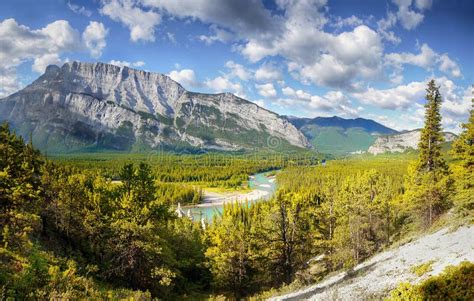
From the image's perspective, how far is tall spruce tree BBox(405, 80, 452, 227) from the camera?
40.4 meters

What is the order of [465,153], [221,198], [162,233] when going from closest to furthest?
[162,233] → [465,153] → [221,198]

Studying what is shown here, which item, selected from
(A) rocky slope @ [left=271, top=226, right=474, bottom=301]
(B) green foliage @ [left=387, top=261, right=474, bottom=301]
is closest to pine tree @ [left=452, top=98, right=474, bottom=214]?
(A) rocky slope @ [left=271, top=226, right=474, bottom=301]

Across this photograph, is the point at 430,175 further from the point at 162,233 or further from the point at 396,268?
the point at 162,233

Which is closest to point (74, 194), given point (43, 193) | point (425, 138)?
point (43, 193)

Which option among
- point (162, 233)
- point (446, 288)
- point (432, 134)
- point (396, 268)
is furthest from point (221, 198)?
point (446, 288)

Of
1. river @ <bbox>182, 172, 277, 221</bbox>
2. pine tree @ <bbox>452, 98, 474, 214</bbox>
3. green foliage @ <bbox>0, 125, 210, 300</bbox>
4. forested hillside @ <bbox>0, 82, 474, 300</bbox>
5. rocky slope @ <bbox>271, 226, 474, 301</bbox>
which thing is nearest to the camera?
green foliage @ <bbox>0, 125, 210, 300</bbox>

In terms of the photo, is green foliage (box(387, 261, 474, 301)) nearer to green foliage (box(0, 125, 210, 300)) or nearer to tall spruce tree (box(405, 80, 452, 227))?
green foliage (box(0, 125, 210, 300))

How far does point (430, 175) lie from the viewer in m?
40.8

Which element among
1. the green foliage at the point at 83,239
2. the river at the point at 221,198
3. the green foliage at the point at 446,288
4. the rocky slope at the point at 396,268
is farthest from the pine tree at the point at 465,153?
the river at the point at 221,198

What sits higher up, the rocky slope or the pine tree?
the pine tree

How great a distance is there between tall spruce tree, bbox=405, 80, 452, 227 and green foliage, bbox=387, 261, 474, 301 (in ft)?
108

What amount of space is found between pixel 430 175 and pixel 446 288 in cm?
3495

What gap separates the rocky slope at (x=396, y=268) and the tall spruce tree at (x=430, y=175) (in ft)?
50.7

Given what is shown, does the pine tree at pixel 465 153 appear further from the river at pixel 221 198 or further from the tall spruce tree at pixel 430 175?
the river at pixel 221 198
